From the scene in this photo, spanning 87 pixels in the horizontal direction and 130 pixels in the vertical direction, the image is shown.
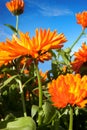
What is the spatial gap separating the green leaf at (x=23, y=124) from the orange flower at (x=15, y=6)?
0.99 meters

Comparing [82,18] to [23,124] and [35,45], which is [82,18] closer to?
[35,45]

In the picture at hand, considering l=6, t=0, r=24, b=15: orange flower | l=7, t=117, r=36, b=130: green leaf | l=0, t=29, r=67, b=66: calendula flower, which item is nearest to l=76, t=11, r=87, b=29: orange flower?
l=6, t=0, r=24, b=15: orange flower

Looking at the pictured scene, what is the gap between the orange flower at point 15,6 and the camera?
187 centimetres

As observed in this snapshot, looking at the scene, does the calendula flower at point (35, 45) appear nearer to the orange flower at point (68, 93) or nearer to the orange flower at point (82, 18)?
the orange flower at point (68, 93)

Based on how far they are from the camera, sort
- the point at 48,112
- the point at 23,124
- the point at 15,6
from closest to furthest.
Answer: the point at 23,124, the point at 48,112, the point at 15,6

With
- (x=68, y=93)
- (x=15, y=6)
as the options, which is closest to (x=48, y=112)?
(x=68, y=93)

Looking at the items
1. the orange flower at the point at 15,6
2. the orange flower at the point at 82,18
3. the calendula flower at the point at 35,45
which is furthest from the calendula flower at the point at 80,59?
the orange flower at the point at 15,6

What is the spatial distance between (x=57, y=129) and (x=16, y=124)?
0.13 meters

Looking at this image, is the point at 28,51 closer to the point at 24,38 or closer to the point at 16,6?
the point at 24,38

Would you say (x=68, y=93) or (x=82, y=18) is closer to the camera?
(x=68, y=93)

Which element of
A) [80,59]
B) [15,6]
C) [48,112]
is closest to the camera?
[48,112]

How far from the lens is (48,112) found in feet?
3.34

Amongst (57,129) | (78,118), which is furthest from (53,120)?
(78,118)

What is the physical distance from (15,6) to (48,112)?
3.16 feet
